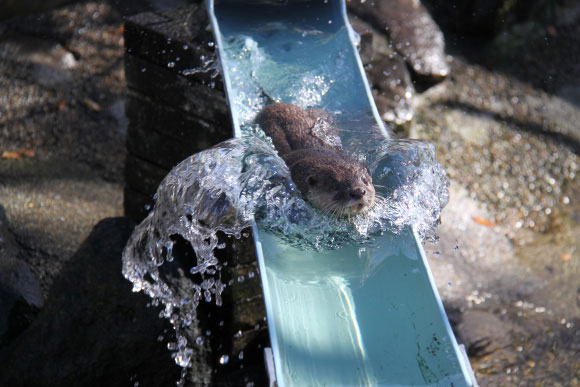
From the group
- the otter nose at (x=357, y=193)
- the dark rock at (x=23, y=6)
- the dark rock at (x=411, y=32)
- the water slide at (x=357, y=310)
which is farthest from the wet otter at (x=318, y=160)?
the dark rock at (x=23, y=6)

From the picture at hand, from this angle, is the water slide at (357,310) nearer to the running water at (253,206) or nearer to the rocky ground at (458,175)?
the running water at (253,206)

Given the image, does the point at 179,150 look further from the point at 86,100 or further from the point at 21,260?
the point at 86,100

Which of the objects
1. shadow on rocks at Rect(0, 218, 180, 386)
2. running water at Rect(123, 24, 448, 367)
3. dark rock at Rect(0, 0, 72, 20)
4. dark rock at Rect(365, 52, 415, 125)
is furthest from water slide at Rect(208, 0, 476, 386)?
dark rock at Rect(0, 0, 72, 20)

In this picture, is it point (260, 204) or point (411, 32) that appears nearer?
point (260, 204)

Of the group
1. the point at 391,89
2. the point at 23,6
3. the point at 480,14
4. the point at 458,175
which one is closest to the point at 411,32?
the point at 391,89

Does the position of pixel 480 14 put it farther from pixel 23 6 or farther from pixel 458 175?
pixel 23 6

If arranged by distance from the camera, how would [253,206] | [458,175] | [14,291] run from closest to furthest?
[253,206] < [14,291] < [458,175]
